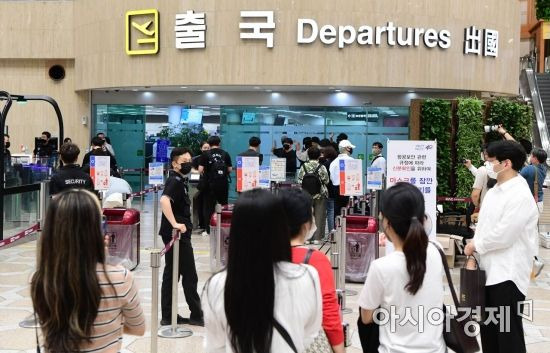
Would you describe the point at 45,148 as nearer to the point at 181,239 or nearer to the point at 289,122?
the point at 289,122

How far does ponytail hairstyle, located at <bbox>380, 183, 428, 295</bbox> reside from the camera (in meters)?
3.09

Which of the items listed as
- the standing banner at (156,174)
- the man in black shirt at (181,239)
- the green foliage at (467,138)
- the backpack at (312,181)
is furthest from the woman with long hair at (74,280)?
the backpack at (312,181)

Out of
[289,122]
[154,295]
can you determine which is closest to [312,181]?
[154,295]

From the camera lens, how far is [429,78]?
16844 millimetres

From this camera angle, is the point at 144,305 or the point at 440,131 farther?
the point at 440,131

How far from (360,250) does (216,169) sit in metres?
4.37

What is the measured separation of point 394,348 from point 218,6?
13.9m

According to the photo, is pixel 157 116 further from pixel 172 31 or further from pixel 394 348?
pixel 394 348

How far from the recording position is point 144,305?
7773mm

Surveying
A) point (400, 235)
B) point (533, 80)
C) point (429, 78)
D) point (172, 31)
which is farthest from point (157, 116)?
point (400, 235)

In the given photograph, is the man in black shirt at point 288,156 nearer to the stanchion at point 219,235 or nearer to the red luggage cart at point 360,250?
the stanchion at point 219,235

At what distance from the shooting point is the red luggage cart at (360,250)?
8.97 meters

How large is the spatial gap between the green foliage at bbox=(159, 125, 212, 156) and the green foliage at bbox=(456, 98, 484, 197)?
9.59 m

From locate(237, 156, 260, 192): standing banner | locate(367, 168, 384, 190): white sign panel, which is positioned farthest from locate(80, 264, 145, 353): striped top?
locate(237, 156, 260, 192): standing banner
